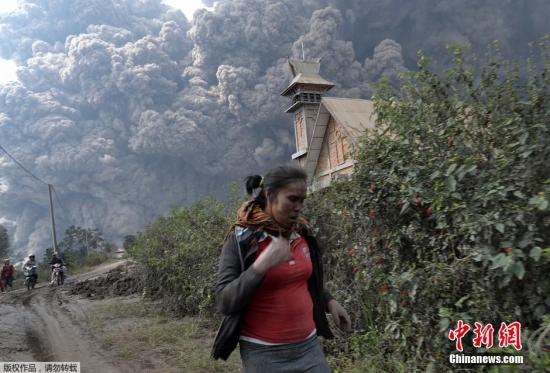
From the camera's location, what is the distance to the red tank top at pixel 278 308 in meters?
1.96

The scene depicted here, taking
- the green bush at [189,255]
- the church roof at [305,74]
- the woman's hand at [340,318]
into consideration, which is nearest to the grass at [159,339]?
the green bush at [189,255]

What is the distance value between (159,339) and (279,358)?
15.5 feet

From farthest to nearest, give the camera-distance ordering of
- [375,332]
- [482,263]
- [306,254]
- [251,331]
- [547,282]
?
1. [375,332]
2. [482,263]
3. [547,282]
4. [306,254]
5. [251,331]

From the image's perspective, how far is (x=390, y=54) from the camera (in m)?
72.2

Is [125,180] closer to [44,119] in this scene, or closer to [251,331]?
[44,119]

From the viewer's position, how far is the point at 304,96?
2675 centimetres

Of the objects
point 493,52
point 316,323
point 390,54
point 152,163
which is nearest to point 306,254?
point 316,323

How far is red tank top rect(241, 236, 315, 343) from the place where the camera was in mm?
1962

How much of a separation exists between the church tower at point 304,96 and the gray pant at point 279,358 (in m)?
23.9

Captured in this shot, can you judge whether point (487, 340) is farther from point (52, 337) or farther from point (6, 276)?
point (6, 276)

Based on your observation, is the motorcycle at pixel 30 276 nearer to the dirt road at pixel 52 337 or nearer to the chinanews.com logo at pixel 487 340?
the dirt road at pixel 52 337

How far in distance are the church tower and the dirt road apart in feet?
59.0

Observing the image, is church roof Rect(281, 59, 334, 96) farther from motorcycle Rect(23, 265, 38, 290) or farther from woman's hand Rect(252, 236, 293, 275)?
woman's hand Rect(252, 236, 293, 275)

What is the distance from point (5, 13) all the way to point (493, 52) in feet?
477
